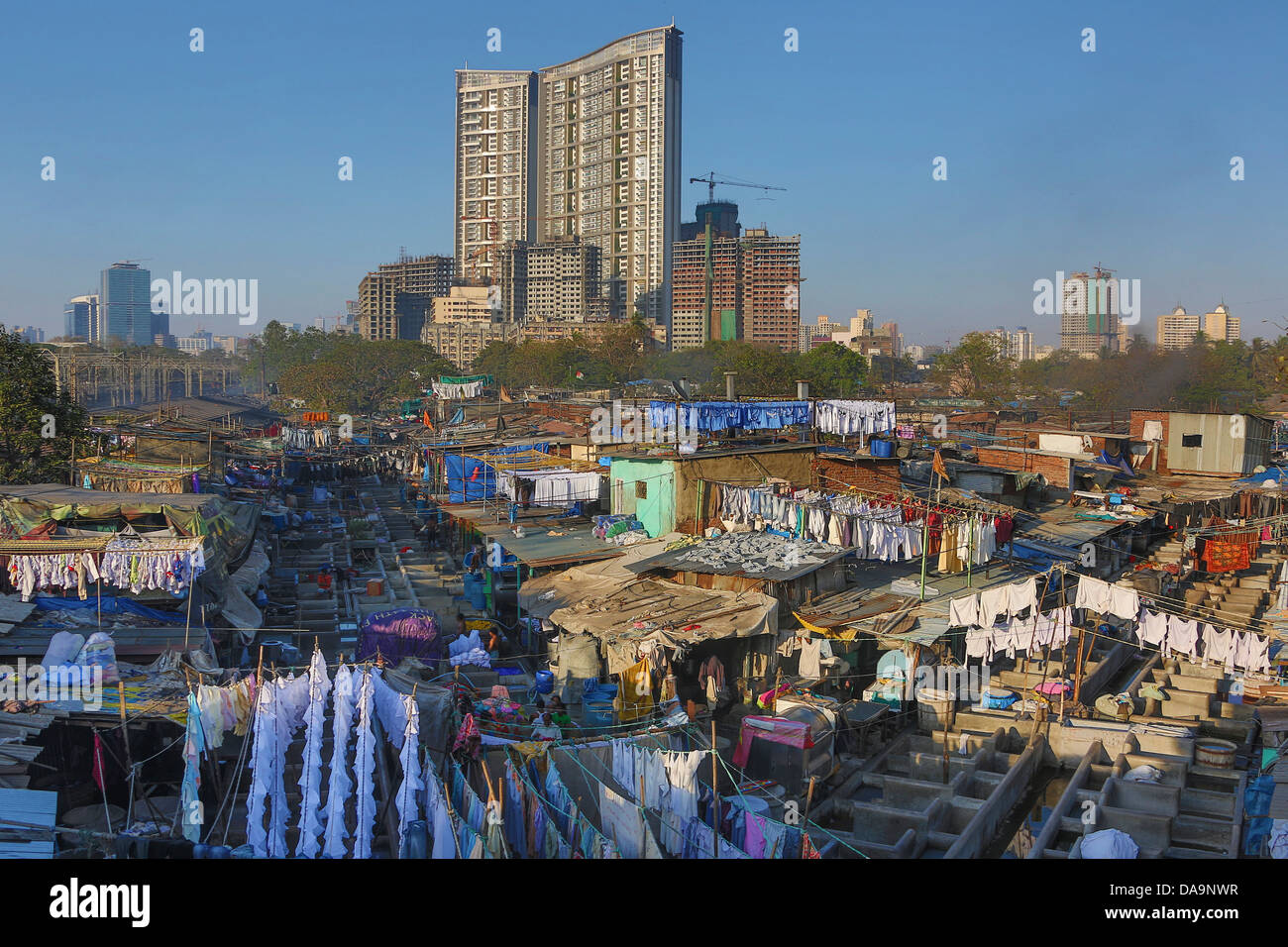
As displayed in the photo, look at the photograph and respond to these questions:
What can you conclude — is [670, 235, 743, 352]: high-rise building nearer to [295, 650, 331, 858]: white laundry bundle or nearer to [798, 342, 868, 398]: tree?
[798, 342, 868, 398]: tree

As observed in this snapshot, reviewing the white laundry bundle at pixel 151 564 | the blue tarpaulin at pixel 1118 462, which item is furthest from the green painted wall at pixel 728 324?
the white laundry bundle at pixel 151 564

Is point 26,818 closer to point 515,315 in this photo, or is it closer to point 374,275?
point 515,315

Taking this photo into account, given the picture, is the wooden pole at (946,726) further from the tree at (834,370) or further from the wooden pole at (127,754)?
the tree at (834,370)

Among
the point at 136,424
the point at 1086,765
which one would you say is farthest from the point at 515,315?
the point at 1086,765

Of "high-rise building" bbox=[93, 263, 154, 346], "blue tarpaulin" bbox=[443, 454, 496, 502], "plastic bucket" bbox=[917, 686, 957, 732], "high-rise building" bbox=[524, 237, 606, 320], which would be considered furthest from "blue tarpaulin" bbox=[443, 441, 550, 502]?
"high-rise building" bbox=[93, 263, 154, 346]

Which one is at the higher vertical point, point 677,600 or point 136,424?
point 136,424

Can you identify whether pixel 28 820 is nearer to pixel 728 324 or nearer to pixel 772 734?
pixel 772 734
